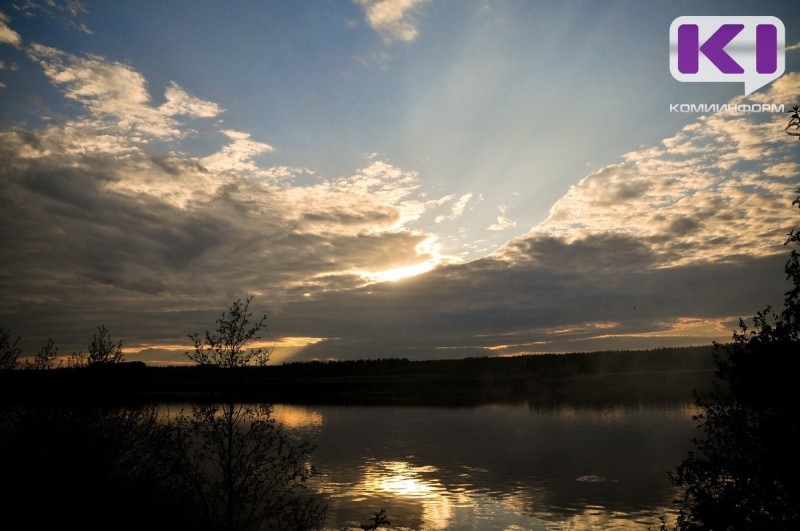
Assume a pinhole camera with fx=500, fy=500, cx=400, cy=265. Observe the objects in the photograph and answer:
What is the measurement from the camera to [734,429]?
14.2 m

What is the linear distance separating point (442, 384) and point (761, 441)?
133625mm

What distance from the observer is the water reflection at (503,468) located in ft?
101

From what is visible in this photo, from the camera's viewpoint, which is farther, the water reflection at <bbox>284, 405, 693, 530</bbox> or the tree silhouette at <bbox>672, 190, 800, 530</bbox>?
the water reflection at <bbox>284, 405, 693, 530</bbox>

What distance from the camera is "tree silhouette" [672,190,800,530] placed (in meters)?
12.6

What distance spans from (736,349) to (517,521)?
19.9 m

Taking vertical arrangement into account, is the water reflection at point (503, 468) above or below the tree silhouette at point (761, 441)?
below

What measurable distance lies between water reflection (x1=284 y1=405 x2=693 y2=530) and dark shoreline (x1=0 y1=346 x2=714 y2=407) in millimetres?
11942

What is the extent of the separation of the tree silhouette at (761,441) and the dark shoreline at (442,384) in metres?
16.6

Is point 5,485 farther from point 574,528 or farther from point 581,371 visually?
point 581,371

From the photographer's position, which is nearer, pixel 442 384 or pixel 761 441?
pixel 761 441

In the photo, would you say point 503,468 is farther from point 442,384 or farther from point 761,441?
point 442,384

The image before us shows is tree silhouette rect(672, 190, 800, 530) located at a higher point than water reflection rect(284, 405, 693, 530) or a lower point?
higher

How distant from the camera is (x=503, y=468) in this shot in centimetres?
4419

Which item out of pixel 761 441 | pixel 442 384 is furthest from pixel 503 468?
pixel 442 384
